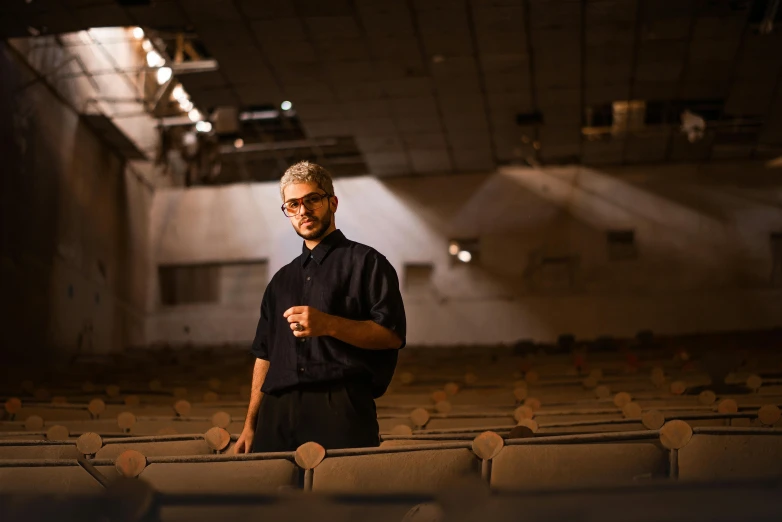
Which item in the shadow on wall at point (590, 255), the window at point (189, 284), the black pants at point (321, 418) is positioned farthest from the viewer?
the window at point (189, 284)

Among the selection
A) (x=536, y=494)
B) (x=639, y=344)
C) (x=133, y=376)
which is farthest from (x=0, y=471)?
(x=639, y=344)

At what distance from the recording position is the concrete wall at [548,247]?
11.1 metres

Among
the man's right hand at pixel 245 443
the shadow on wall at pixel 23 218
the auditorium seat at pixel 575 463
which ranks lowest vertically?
the auditorium seat at pixel 575 463

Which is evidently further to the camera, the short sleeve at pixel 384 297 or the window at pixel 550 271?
the window at pixel 550 271

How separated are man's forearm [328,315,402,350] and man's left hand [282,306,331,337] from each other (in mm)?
20

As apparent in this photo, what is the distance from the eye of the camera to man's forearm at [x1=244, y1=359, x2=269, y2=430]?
2.05 metres

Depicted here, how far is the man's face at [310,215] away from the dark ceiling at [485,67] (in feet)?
18.2

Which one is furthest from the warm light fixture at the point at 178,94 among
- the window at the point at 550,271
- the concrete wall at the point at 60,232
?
the window at the point at 550,271

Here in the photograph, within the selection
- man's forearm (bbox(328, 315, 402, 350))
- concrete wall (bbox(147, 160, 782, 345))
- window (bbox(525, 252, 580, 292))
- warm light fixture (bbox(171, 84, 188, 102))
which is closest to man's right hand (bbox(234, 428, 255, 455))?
man's forearm (bbox(328, 315, 402, 350))

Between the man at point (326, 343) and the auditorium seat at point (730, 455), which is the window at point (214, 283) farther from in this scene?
the auditorium seat at point (730, 455)

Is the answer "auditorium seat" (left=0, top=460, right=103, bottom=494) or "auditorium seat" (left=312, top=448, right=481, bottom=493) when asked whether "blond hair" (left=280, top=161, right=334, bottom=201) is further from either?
"auditorium seat" (left=0, top=460, right=103, bottom=494)

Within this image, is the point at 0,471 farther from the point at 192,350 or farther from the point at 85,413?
the point at 192,350

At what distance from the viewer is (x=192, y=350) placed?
403 inches

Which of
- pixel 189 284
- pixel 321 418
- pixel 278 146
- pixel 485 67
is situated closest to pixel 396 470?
pixel 321 418
